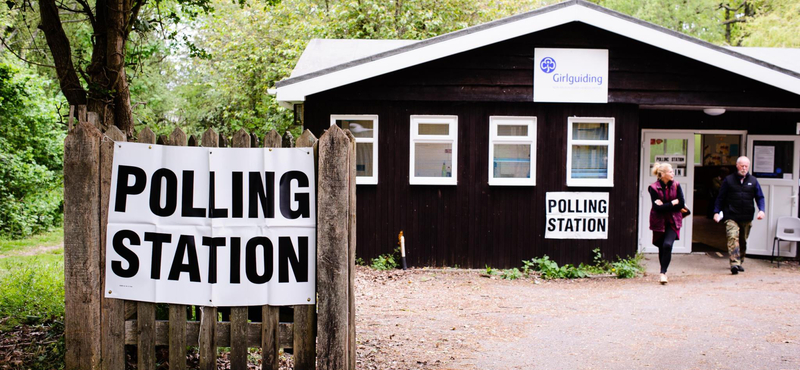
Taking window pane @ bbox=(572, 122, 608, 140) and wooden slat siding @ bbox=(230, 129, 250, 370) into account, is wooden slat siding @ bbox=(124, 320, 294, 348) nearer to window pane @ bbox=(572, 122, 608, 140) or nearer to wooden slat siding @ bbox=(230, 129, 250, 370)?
wooden slat siding @ bbox=(230, 129, 250, 370)

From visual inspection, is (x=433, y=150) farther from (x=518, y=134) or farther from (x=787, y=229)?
(x=787, y=229)

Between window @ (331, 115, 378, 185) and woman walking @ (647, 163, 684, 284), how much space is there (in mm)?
4514

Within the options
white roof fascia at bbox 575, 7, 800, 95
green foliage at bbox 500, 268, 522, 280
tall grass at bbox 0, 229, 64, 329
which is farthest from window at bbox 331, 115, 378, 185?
tall grass at bbox 0, 229, 64, 329

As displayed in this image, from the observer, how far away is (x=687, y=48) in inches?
420

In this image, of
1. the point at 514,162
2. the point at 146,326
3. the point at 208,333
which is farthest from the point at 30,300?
the point at 514,162

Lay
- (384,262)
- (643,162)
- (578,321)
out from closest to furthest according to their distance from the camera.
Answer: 1. (578,321)
2. (384,262)
3. (643,162)

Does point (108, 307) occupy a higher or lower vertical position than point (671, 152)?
lower

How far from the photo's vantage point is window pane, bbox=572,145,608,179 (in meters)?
11.3

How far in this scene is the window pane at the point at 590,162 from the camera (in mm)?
11344

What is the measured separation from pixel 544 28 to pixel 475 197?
308cm

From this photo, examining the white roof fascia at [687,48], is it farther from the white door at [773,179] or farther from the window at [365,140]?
the window at [365,140]

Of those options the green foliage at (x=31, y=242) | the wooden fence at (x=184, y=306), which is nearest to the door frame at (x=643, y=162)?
the wooden fence at (x=184, y=306)

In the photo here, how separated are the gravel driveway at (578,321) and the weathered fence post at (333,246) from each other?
Result: 130 cm

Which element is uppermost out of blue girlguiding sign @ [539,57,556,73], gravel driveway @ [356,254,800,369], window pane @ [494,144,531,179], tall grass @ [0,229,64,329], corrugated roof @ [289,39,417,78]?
corrugated roof @ [289,39,417,78]
